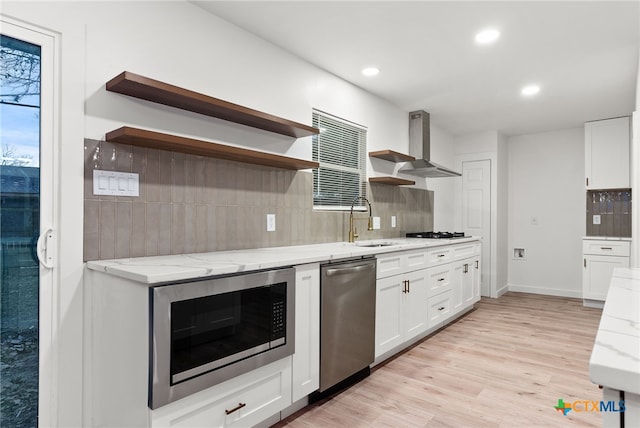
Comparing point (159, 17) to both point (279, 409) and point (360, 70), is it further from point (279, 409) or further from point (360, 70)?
point (279, 409)

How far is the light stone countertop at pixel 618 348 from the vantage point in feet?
1.90

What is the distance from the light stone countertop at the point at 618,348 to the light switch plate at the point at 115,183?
2.04 m

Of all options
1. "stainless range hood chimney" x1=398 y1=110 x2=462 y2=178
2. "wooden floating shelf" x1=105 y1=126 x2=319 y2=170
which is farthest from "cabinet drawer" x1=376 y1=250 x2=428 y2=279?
"stainless range hood chimney" x1=398 y1=110 x2=462 y2=178

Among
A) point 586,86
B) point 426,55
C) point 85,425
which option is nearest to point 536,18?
point 426,55

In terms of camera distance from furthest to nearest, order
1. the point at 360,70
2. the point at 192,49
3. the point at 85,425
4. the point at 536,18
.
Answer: the point at 360,70, the point at 536,18, the point at 192,49, the point at 85,425

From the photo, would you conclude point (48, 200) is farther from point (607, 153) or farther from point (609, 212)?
point (609, 212)

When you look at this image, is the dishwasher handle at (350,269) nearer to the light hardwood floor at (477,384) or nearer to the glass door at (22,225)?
the light hardwood floor at (477,384)

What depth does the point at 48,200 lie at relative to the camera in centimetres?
174

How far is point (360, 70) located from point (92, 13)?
211 cm

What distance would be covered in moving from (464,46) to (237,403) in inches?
113

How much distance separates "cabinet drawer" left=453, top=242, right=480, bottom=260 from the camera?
162 inches

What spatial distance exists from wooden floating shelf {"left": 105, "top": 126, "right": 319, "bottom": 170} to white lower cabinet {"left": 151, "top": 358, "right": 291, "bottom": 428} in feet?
3.96

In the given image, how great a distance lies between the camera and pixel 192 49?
2297 mm

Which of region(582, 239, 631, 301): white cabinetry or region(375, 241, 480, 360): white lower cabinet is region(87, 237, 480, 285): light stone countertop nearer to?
region(375, 241, 480, 360): white lower cabinet
